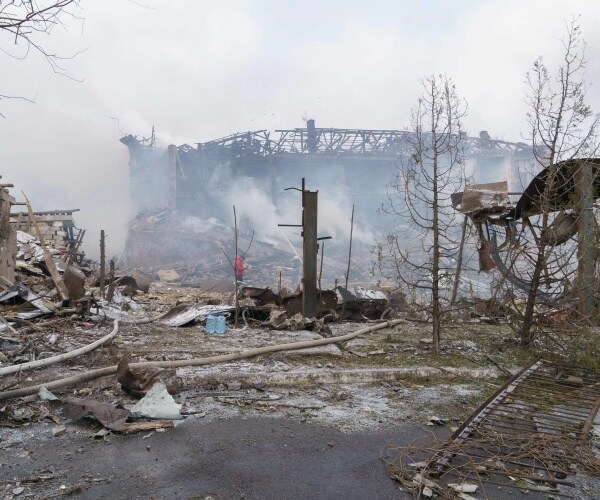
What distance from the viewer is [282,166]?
122ft

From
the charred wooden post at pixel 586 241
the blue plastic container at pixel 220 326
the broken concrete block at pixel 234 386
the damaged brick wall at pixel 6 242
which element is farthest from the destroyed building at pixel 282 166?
the broken concrete block at pixel 234 386

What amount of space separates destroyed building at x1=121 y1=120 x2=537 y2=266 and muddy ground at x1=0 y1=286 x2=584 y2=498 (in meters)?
29.0

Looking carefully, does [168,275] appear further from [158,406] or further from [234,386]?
[158,406]

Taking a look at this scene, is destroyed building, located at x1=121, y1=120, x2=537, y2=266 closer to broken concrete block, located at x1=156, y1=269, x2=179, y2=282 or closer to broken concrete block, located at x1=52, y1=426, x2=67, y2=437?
broken concrete block, located at x1=156, y1=269, x2=179, y2=282

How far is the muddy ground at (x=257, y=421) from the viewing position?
116 inches

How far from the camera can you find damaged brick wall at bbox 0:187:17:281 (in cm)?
1154

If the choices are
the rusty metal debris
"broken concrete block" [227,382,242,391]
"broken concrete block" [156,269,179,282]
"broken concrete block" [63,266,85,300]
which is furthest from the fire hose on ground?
"broken concrete block" [156,269,179,282]

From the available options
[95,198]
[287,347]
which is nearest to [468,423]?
[287,347]

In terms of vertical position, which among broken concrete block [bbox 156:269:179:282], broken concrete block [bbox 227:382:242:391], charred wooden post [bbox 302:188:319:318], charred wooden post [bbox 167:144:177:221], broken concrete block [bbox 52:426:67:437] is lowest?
broken concrete block [bbox 156:269:179:282]

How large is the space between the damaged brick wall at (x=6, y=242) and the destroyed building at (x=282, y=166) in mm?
22065

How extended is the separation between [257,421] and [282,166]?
111ft

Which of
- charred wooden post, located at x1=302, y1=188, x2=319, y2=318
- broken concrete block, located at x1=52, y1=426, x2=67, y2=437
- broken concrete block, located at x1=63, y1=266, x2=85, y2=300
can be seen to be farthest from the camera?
charred wooden post, located at x1=302, y1=188, x2=319, y2=318

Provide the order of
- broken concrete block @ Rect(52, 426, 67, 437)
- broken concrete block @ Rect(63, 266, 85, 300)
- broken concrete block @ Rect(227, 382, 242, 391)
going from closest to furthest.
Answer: broken concrete block @ Rect(52, 426, 67, 437), broken concrete block @ Rect(227, 382, 242, 391), broken concrete block @ Rect(63, 266, 85, 300)

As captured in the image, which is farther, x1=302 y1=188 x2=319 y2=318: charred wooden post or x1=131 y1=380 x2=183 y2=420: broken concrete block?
x1=302 y1=188 x2=319 y2=318: charred wooden post
